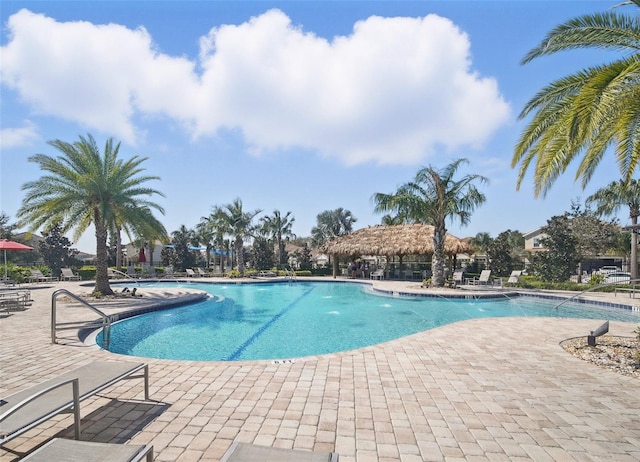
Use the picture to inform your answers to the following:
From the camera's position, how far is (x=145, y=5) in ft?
25.1

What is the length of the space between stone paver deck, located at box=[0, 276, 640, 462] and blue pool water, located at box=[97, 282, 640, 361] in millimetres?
2110

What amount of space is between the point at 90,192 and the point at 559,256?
24168mm

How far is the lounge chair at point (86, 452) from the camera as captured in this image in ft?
7.45

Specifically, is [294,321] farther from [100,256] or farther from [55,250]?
[55,250]

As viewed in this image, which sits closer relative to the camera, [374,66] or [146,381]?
[146,381]

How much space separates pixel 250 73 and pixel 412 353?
28.5 feet

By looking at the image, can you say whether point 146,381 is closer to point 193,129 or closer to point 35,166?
point 193,129

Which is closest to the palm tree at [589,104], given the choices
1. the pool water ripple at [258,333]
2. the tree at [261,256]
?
the pool water ripple at [258,333]

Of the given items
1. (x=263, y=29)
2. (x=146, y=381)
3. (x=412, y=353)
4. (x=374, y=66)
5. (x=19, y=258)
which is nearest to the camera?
(x=146, y=381)

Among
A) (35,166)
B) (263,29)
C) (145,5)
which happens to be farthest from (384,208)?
(35,166)

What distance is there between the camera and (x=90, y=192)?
14.3 meters

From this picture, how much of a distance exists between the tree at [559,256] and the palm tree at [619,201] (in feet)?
16.4

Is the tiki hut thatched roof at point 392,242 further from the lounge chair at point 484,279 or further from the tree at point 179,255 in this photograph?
the tree at point 179,255

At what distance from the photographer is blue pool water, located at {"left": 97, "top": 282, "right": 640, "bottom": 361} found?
8164mm
